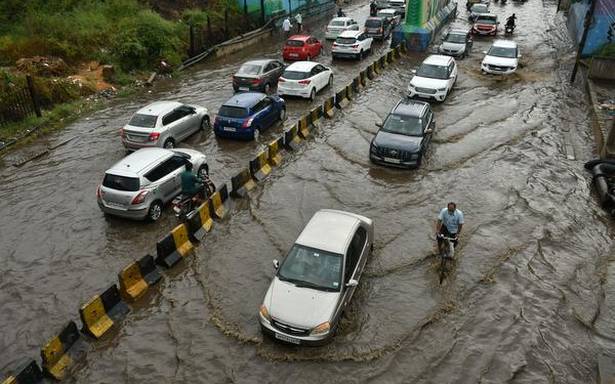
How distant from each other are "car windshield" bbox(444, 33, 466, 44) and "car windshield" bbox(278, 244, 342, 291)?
23.7 metres

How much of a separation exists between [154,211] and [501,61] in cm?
2007

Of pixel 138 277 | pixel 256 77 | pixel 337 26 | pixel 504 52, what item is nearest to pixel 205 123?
pixel 256 77

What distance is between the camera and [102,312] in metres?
9.06

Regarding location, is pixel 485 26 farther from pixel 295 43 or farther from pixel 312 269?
pixel 312 269

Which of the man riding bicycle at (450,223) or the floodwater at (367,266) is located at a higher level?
the man riding bicycle at (450,223)

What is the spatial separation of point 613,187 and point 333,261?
9.78 metres

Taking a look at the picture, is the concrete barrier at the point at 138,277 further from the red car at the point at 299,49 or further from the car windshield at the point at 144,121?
the red car at the point at 299,49

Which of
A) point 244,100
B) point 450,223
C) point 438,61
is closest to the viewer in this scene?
point 450,223

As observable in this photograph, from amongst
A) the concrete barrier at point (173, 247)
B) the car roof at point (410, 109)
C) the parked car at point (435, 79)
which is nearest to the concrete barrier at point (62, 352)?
the concrete barrier at point (173, 247)

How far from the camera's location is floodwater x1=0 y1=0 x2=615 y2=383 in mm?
8391

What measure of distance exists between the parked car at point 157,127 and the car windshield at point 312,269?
8.18 meters

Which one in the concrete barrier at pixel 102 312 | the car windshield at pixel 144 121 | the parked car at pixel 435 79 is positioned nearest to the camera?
the concrete barrier at pixel 102 312

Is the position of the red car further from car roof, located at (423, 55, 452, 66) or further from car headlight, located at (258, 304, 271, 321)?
car headlight, located at (258, 304, 271, 321)

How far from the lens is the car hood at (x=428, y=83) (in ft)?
69.3
